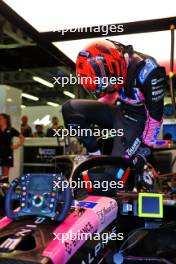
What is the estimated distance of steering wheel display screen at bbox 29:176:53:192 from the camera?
1030 mm

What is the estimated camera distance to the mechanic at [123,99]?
175 cm

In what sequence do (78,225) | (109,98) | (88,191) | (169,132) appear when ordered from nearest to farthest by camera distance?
(78,225)
(88,191)
(109,98)
(169,132)

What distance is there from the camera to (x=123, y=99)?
189cm

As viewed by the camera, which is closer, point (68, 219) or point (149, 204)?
point (68, 219)

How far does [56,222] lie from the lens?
1019 millimetres

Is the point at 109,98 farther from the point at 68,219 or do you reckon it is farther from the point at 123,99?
the point at 68,219

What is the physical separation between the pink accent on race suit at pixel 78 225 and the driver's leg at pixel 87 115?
0.58 m

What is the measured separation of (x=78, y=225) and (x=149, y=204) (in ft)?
1.10

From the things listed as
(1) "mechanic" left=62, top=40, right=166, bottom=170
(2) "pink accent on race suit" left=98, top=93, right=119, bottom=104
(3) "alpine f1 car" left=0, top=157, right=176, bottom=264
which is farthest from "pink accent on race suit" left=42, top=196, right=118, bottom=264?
(2) "pink accent on race suit" left=98, top=93, right=119, bottom=104

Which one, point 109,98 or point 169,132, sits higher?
point 109,98

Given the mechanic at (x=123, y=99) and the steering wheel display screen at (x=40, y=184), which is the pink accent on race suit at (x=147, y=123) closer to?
the mechanic at (x=123, y=99)

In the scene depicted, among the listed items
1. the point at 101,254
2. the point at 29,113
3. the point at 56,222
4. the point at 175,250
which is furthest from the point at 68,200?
the point at 29,113

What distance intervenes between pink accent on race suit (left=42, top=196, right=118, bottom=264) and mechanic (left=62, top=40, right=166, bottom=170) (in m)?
0.55

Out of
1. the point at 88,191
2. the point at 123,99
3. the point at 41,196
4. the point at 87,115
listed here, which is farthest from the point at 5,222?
the point at 123,99
